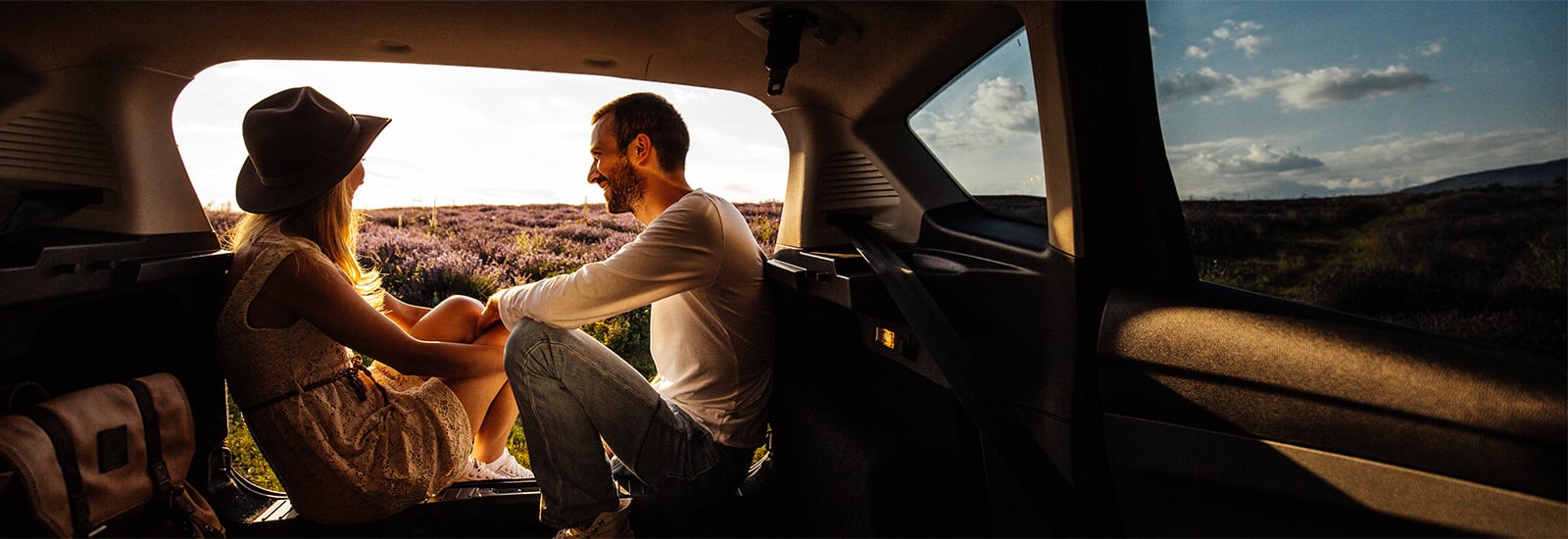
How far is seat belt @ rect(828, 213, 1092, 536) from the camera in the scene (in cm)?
143

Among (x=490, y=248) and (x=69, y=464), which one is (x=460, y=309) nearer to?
(x=69, y=464)

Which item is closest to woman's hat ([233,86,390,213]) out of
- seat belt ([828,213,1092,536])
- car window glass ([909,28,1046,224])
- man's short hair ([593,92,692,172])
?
man's short hair ([593,92,692,172])

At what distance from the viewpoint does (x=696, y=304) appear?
2.36 meters

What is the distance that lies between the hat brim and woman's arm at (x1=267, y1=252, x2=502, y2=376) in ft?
0.62

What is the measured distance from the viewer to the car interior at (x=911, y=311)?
3.62 ft

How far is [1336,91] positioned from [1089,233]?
0.44 m

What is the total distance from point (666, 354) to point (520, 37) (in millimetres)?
1030

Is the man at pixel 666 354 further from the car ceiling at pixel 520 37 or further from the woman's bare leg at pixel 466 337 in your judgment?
the car ceiling at pixel 520 37

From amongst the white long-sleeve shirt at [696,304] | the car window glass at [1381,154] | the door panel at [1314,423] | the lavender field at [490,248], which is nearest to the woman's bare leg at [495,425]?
the white long-sleeve shirt at [696,304]

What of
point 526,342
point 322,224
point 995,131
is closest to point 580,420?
point 526,342

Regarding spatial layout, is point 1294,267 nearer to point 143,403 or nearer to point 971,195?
point 971,195

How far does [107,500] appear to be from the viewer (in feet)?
5.58

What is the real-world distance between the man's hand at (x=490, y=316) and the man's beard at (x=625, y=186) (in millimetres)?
442

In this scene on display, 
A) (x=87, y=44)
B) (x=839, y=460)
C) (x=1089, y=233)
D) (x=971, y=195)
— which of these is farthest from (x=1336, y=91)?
(x=87, y=44)
